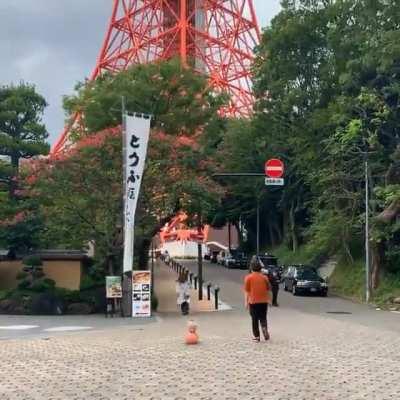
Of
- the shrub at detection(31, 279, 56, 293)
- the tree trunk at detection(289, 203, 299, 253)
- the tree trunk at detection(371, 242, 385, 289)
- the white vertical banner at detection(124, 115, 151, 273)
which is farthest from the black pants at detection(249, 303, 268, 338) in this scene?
the tree trunk at detection(289, 203, 299, 253)

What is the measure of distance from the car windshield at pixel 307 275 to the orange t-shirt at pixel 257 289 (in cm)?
2062

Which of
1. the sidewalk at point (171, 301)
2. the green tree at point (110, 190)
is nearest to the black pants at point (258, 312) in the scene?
the sidewalk at point (171, 301)

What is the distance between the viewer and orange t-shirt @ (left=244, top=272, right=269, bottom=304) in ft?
39.3

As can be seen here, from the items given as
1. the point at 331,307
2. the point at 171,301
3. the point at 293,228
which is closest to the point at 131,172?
the point at 171,301

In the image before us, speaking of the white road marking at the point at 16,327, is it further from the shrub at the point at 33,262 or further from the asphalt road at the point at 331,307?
the asphalt road at the point at 331,307

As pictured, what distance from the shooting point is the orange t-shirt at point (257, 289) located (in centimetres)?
1199

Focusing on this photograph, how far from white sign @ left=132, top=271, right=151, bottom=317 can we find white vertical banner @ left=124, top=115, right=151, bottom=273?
1.85ft

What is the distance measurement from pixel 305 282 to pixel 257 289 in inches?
796

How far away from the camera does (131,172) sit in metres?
20.4

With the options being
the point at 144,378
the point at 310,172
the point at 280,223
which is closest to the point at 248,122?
the point at 280,223

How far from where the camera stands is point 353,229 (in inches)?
1253

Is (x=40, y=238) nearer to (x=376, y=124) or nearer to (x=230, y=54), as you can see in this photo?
(x=376, y=124)

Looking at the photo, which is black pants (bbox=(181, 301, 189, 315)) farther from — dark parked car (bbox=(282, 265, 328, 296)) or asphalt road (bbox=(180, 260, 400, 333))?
dark parked car (bbox=(282, 265, 328, 296))

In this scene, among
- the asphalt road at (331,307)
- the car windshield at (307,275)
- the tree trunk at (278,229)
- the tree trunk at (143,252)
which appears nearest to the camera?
the asphalt road at (331,307)
